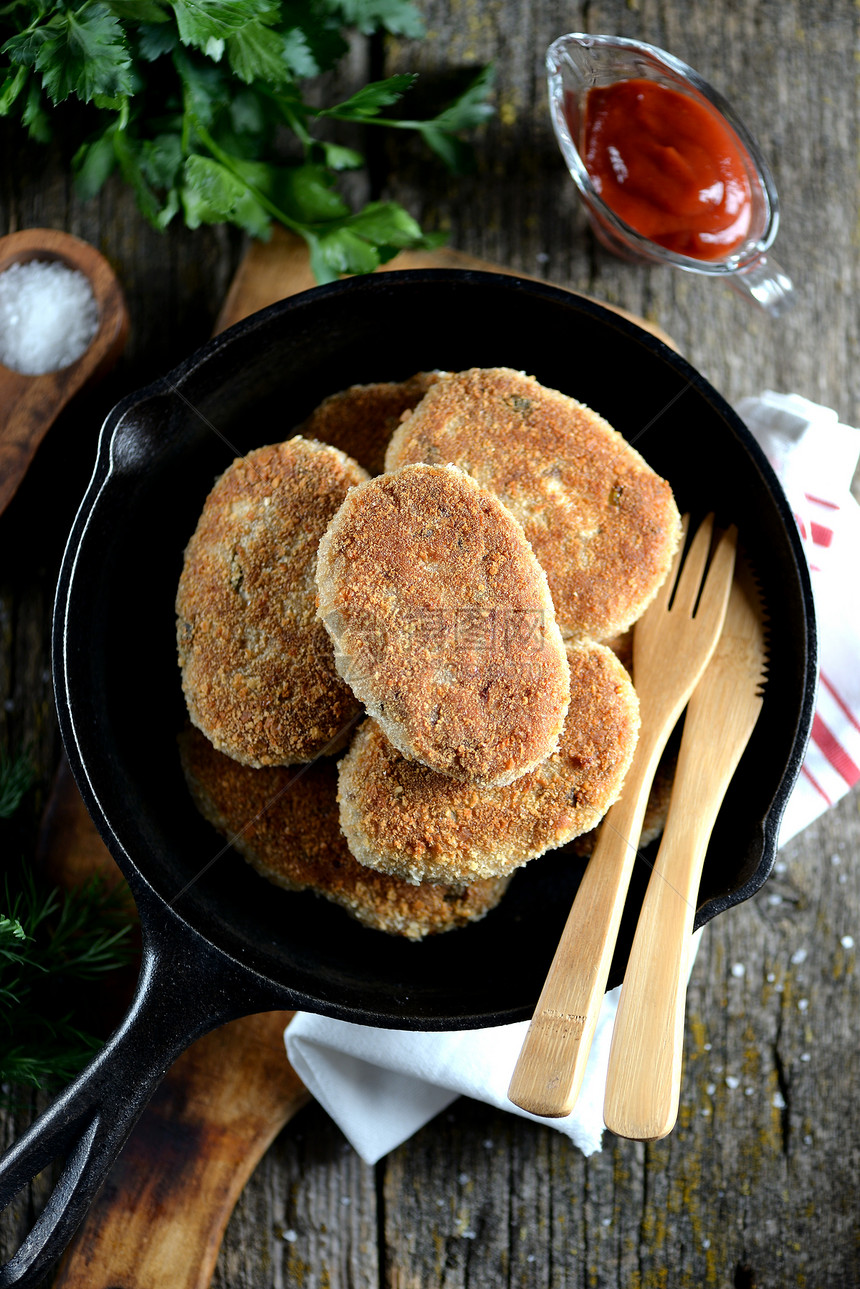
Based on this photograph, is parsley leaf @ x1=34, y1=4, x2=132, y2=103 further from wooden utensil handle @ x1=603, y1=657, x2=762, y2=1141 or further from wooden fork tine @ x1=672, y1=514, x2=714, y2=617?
wooden utensil handle @ x1=603, y1=657, x2=762, y2=1141

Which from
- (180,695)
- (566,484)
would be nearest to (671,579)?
(566,484)

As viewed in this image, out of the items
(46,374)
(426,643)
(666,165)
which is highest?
(666,165)

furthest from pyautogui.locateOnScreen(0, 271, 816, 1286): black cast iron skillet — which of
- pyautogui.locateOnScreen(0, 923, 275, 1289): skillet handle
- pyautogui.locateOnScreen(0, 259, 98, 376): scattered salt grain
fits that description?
pyautogui.locateOnScreen(0, 259, 98, 376): scattered salt grain

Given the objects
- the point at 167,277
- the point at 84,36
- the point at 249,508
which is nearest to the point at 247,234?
the point at 167,277

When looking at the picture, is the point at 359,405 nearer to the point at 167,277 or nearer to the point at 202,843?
the point at 167,277

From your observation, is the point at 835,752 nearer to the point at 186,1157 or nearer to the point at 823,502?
the point at 823,502
